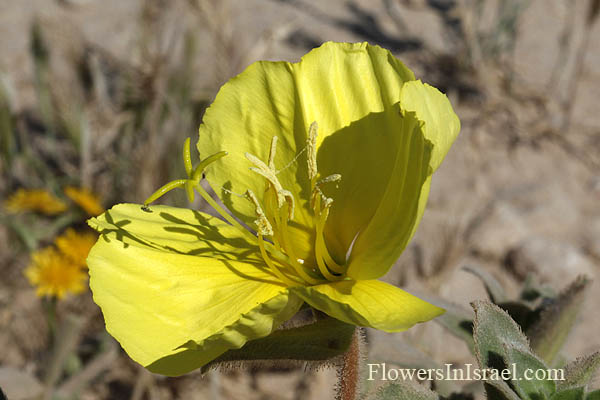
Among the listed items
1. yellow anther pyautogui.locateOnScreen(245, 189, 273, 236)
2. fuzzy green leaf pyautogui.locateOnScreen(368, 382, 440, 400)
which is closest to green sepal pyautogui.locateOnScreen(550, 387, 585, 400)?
fuzzy green leaf pyautogui.locateOnScreen(368, 382, 440, 400)

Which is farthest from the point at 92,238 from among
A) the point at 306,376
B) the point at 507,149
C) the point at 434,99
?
the point at 507,149

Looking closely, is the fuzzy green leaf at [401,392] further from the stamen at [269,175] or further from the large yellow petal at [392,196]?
the stamen at [269,175]

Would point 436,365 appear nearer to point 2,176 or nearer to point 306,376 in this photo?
point 306,376

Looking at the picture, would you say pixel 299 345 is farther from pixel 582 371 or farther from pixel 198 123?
pixel 198 123

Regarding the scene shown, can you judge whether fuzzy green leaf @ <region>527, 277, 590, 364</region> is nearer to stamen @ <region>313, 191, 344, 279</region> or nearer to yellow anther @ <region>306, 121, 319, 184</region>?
stamen @ <region>313, 191, 344, 279</region>

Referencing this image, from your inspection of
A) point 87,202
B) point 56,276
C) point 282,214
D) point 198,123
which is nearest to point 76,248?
point 56,276

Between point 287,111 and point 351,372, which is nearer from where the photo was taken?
point 351,372
